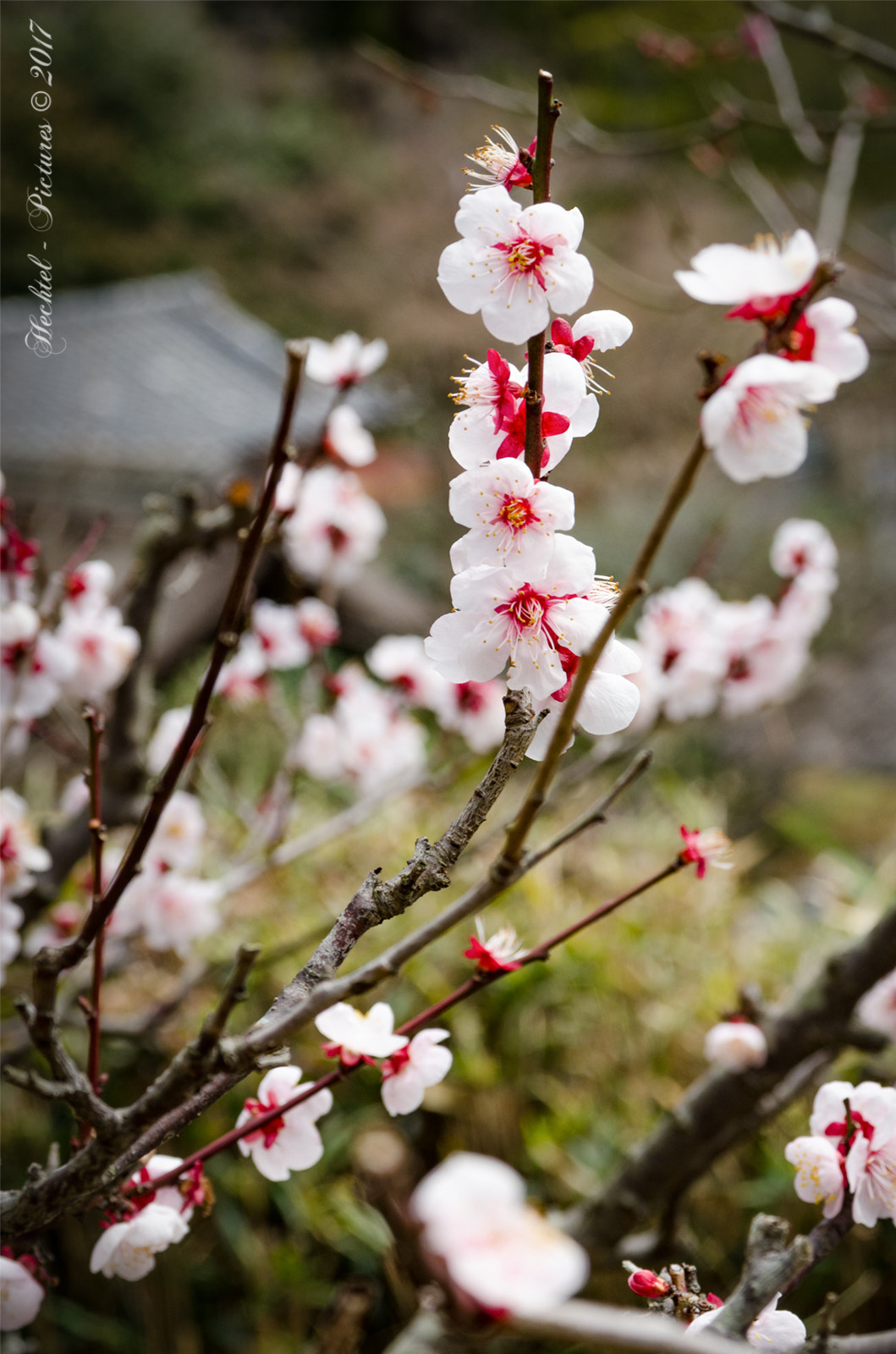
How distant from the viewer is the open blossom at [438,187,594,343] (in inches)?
12.4

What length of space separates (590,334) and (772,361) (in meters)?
0.13

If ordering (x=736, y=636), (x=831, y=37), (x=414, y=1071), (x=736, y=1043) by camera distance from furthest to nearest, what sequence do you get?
(x=736, y=636) < (x=831, y=37) < (x=736, y=1043) < (x=414, y=1071)

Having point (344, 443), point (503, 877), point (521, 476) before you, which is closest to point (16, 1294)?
point (503, 877)

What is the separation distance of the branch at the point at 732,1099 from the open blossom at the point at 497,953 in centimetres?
44

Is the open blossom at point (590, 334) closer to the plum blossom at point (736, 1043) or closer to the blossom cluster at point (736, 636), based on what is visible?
the plum blossom at point (736, 1043)

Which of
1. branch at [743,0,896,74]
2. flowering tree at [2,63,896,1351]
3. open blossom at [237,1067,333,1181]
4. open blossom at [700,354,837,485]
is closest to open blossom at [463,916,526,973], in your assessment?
flowering tree at [2,63,896,1351]

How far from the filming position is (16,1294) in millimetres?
395

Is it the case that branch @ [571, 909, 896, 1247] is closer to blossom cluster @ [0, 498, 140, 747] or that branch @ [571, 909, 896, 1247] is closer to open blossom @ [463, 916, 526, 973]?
open blossom @ [463, 916, 526, 973]

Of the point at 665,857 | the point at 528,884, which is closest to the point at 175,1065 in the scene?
the point at 528,884

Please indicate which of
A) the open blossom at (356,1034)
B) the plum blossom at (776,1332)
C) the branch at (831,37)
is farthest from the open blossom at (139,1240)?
the branch at (831,37)

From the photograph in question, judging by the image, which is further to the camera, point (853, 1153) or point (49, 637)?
point (49, 637)

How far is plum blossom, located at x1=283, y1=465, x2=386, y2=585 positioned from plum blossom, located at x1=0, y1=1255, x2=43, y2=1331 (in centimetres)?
78

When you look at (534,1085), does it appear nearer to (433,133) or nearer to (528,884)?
(528,884)

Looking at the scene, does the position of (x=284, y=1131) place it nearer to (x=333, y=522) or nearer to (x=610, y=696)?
(x=610, y=696)
